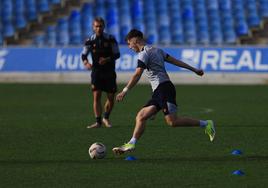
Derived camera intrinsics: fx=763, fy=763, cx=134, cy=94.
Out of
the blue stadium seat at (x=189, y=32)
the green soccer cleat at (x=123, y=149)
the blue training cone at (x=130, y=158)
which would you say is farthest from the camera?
the blue stadium seat at (x=189, y=32)

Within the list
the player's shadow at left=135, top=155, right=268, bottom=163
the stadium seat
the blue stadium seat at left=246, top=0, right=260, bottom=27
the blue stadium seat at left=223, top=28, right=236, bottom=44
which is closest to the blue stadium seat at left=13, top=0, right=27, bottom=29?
the stadium seat

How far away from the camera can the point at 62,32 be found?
115 feet

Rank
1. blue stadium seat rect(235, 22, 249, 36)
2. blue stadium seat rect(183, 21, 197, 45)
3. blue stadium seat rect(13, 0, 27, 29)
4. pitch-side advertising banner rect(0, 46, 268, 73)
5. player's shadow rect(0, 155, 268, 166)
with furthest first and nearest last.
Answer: blue stadium seat rect(13, 0, 27, 29) → blue stadium seat rect(183, 21, 197, 45) → blue stadium seat rect(235, 22, 249, 36) → pitch-side advertising banner rect(0, 46, 268, 73) → player's shadow rect(0, 155, 268, 166)

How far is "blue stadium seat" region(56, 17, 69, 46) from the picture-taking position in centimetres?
3488

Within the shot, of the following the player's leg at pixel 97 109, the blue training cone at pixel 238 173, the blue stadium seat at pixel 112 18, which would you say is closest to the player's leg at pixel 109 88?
the player's leg at pixel 97 109

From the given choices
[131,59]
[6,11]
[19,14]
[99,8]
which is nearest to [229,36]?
[131,59]

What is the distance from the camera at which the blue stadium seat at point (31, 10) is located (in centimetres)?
3616

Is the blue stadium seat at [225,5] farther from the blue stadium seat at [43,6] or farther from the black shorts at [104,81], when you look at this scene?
the black shorts at [104,81]

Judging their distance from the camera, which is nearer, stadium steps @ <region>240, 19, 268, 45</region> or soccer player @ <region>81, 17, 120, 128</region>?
soccer player @ <region>81, 17, 120, 128</region>

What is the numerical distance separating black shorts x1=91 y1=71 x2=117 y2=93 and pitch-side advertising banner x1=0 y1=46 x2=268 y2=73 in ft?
45.6

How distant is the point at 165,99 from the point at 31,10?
25625mm

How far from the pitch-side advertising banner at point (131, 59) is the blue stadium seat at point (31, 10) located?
17.1 feet

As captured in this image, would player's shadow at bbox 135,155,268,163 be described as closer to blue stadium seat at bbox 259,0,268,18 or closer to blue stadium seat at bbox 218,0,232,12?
blue stadium seat at bbox 259,0,268,18

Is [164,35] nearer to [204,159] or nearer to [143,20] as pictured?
[143,20]
